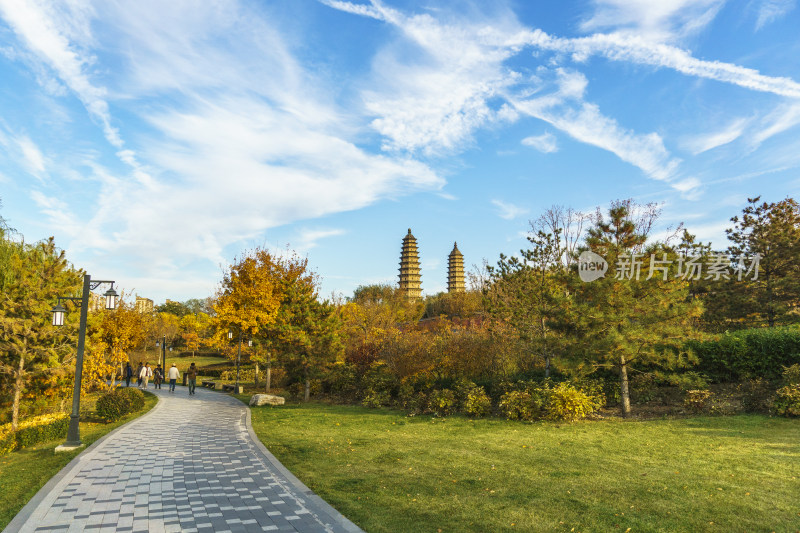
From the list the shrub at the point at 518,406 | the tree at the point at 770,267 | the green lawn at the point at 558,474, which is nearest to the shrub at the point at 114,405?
the green lawn at the point at 558,474

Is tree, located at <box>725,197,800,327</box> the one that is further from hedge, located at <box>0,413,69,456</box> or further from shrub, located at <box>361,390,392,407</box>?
hedge, located at <box>0,413,69,456</box>

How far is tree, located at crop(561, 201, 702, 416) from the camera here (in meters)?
12.3

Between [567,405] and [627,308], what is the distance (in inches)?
120

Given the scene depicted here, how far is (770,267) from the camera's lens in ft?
73.6

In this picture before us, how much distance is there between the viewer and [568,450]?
935 cm

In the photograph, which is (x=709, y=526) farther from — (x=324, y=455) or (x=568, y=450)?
(x=324, y=455)

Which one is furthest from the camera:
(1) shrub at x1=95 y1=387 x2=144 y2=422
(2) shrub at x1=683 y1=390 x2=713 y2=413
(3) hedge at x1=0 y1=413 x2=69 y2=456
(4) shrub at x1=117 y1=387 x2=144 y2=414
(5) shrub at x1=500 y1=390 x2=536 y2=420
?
(4) shrub at x1=117 y1=387 x2=144 y2=414

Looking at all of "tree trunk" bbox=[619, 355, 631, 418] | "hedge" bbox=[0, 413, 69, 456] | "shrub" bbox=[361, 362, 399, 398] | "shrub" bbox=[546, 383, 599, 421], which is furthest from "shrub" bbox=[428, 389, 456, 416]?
"hedge" bbox=[0, 413, 69, 456]

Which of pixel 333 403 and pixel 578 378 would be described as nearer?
pixel 578 378

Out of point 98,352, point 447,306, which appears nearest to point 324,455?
point 98,352

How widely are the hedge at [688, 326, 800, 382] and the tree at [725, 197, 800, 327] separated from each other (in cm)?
980

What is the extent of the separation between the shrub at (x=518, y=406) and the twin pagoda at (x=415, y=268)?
79370 millimetres

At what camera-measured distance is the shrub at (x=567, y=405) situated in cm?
1240

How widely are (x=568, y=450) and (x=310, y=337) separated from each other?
13127mm
